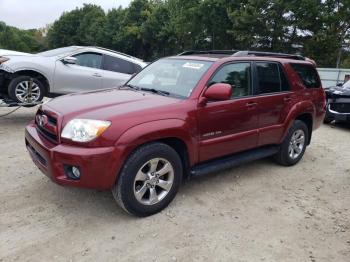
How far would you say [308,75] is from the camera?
596 cm

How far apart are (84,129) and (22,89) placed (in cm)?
464

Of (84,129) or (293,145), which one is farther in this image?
(293,145)

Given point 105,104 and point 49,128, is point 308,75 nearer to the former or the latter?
point 105,104

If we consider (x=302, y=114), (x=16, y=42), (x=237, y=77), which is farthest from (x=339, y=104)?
(x=16, y=42)

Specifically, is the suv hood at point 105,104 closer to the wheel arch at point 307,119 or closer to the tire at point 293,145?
the tire at point 293,145

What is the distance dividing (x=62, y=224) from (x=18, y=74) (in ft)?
15.6

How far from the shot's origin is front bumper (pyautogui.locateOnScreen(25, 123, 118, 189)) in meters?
3.40

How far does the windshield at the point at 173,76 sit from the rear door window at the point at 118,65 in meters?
3.61

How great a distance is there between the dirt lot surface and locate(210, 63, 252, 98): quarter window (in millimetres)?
1238

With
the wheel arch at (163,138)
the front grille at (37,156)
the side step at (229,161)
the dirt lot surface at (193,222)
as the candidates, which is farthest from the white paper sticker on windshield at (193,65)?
the front grille at (37,156)

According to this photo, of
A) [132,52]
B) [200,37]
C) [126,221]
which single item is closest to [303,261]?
[126,221]

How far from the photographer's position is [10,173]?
16.2 ft

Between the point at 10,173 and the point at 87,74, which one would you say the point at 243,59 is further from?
the point at 87,74

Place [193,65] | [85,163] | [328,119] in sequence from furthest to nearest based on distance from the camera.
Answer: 1. [328,119]
2. [193,65]
3. [85,163]
